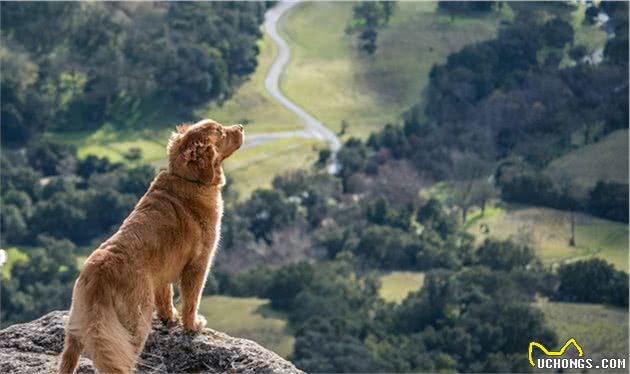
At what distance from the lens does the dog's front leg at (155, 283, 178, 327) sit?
13245mm

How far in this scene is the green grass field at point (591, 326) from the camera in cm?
5219

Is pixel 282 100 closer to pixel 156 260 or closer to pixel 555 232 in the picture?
pixel 555 232

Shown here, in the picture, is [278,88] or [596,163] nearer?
[596,163]

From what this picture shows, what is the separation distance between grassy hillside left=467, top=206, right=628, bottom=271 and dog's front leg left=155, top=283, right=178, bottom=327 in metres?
53.3

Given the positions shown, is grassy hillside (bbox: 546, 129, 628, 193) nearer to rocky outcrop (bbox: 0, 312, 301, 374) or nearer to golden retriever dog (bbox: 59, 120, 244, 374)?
golden retriever dog (bbox: 59, 120, 244, 374)

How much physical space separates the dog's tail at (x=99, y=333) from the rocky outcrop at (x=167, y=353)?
1.74 ft

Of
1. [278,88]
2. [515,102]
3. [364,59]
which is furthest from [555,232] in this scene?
[364,59]

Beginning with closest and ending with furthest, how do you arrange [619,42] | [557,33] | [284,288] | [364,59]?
[284,288], [619,42], [557,33], [364,59]

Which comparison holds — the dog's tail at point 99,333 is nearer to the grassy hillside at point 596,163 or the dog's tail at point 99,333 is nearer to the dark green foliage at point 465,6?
the grassy hillside at point 596,163

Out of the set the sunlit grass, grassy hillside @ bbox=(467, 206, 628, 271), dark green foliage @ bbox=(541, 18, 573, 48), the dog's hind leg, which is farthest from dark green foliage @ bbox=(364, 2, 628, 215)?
the dog's hind leg

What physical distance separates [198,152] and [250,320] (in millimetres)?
44808

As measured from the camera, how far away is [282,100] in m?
92.5

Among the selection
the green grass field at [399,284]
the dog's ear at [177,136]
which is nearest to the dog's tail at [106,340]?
the dog's ear at [177,136]

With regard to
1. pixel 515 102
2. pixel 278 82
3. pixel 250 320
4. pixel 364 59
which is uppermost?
pixel 364 59
